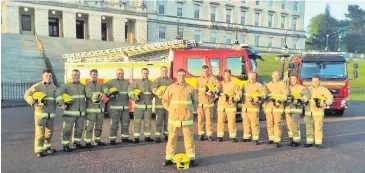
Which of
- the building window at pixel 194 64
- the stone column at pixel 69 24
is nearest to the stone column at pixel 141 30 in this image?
the stone column at pixel 69 24

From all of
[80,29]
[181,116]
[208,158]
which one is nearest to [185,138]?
[181,116]

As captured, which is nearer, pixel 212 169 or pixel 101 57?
pixel 212 169

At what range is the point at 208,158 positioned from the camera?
292 inches

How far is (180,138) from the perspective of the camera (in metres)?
9.53

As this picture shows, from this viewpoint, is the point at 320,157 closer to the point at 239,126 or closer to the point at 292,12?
the point at 239,126

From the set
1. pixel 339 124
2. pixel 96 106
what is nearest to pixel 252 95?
pixel 96 106

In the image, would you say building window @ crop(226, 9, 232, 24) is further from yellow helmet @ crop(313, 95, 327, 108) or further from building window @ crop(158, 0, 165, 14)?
yellow helmet @ crop(313, 95, 327, 108)

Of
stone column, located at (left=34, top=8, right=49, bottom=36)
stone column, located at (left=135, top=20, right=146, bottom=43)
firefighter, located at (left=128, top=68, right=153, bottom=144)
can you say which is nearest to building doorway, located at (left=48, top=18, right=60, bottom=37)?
stone column, located at (left=34, top=8, right=49, bottom=36)

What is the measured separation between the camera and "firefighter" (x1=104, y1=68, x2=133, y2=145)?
8.73m

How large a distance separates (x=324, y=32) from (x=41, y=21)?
74448 millimetres

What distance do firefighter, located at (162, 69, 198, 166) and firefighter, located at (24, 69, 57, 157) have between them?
2787mm

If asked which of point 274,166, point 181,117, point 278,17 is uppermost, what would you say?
point 278,17

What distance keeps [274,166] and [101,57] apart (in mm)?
11096

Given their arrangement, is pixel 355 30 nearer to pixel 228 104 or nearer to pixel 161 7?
pixel 161 7
